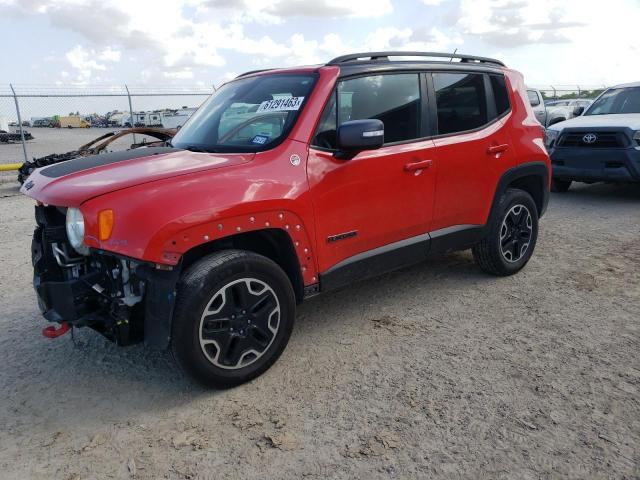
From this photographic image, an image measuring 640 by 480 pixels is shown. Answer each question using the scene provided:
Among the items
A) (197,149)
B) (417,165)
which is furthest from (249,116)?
(417,165)

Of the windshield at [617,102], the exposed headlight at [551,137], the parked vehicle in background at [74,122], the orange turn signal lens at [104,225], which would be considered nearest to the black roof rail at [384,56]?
the orange turn signal lens at [104,225]

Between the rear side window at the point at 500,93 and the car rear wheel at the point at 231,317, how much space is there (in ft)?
8.54

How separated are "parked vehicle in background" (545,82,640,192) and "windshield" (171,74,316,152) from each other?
241 inches

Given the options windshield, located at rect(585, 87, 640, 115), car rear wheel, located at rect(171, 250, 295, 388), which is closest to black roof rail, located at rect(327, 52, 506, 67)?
car rear wheel, located at rect(171, 250, 295, 388)

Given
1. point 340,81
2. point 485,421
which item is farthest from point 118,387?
point 340,81

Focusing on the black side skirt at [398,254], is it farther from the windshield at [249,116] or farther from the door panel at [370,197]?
the windshield at [249,116]

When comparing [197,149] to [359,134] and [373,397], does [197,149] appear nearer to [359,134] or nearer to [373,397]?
[359,134]

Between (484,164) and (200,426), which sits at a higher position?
(484,164)

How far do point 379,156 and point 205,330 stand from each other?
5.32ft

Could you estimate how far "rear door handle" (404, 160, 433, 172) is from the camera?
3693 millimetres

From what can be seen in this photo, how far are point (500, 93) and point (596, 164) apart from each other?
4298 millimetres

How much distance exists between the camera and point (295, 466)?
7.95 feet

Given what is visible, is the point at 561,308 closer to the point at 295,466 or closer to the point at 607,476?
the point at 607,476

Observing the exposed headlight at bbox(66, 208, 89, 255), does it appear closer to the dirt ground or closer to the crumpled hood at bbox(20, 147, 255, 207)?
the crumpled hood at bbox(20, 147, 255, 207)
